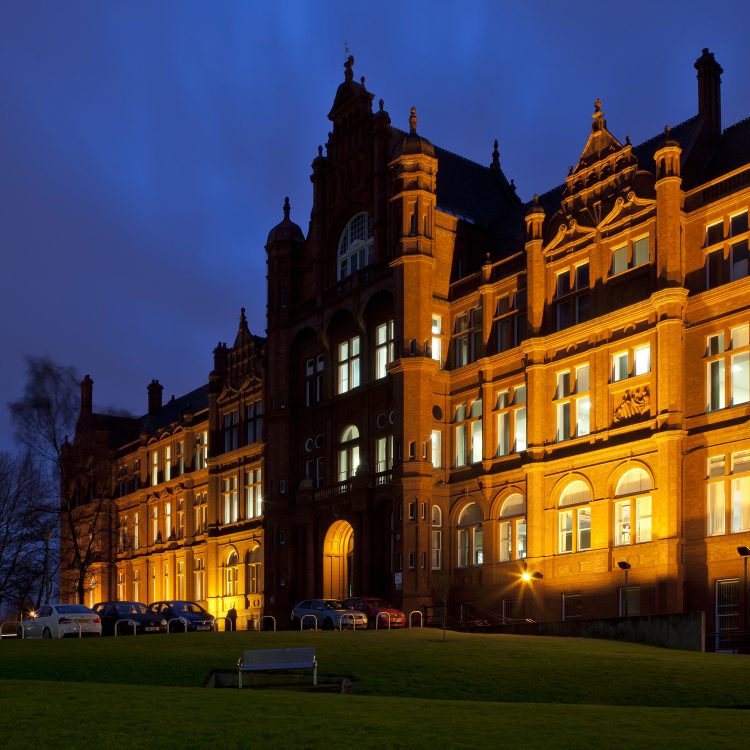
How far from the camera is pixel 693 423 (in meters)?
42.6

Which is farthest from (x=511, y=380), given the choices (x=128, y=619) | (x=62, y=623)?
(x=62, y=623)

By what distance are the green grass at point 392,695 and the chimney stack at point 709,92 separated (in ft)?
75.7

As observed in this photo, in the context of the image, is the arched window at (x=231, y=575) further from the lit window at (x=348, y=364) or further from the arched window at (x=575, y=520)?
the arched window at (x=575, y=520)

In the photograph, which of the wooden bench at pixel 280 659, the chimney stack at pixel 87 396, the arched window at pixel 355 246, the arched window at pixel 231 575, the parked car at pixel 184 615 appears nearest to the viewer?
the wooden bench at pixel 280 659

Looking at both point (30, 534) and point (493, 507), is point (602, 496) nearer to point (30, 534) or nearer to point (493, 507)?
point (493, 507)

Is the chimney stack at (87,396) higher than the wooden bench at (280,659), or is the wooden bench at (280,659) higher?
the chimney stack at (87,396)

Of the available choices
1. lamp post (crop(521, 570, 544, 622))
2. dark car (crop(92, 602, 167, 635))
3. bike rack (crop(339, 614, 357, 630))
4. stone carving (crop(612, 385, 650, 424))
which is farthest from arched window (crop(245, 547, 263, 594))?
stone carving (crop(612, 385, 650, 424))

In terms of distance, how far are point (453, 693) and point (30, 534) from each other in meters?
44.5

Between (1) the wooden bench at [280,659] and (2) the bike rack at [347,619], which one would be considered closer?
(1) the wooden bench at [280,659]

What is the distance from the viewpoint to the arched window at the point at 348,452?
5891cm

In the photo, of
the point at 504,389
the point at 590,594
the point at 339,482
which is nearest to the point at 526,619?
the point at 590,594

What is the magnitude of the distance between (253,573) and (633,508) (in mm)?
30758

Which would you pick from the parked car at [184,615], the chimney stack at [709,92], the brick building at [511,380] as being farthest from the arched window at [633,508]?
the parked car at [184,615]

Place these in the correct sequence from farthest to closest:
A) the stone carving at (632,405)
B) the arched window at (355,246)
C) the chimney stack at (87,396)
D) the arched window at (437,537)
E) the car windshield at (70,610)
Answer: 1. the chimney stack at (87,396)
2. the arched window at (355,246)
3. the arched window at (437,537)
4. the car windshield at (70,610)
5. the stone carving at (632,405)
